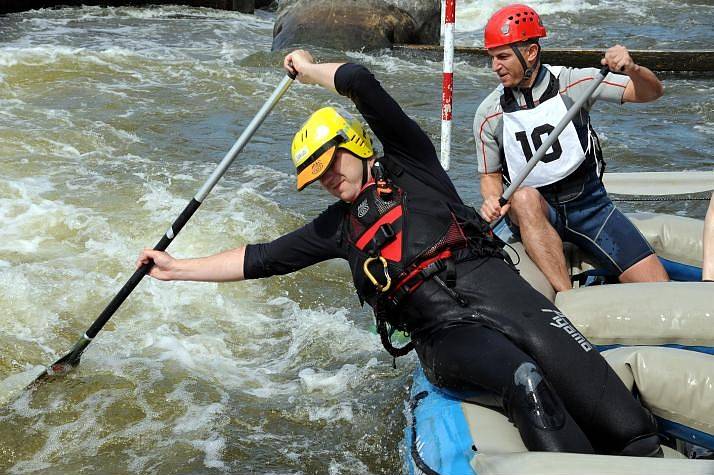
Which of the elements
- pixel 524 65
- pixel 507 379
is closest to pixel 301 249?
pixel 507 379

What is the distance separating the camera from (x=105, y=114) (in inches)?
353

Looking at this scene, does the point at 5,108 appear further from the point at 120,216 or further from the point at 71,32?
the point at 71,32

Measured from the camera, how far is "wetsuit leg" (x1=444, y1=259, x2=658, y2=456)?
2852mm

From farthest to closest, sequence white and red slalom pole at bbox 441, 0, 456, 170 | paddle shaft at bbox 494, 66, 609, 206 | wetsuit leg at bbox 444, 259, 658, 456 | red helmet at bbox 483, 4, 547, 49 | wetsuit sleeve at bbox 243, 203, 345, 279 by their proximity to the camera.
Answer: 1. white and red slalom pole at bbox 441, 0, 456, 170
2. red helmet at bbox 483, 4, 547, 49
3. paddle shaft at bbox 494, 66, 609, 206
4. wetsuit sleeve at bbox 243, 203, 345, 279
5. wetsuit leg at bbox 444, 259, 658, 456

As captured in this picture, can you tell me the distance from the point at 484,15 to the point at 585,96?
49.0 feet

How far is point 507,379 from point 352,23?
970 centimetres

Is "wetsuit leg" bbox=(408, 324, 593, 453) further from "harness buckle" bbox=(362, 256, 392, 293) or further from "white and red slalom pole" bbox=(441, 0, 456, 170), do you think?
"white and red slalom pole" bbox=(441, 0, 456, 170)

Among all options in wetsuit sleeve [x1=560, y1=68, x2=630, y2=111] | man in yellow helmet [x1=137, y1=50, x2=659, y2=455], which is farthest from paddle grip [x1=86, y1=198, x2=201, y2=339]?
wetsuit sleeve [x1=560, y1=68, x2=630, y2=111]

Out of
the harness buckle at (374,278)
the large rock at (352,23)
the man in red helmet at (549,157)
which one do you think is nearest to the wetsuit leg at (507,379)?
the harness buckle at (374,278)

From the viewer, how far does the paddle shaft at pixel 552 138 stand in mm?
3541

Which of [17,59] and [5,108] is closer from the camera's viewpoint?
[5,108]

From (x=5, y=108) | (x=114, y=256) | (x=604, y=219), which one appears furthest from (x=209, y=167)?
(x=604, y=219)

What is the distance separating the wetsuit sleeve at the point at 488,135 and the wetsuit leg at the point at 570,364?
1057mm

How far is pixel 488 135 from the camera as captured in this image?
3.92 metres
